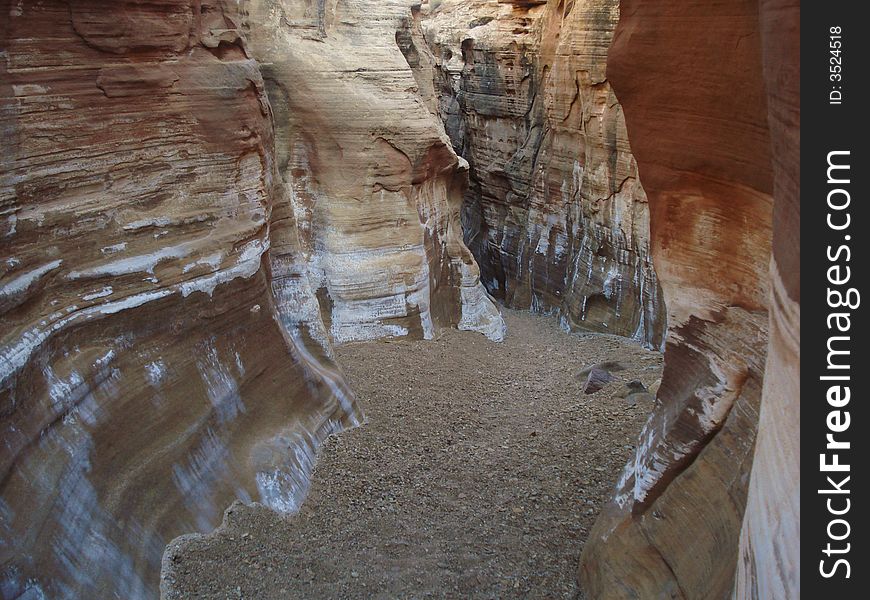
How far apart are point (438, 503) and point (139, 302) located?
2414 millimetres

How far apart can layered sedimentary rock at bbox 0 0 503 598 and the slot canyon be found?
0.7 inches

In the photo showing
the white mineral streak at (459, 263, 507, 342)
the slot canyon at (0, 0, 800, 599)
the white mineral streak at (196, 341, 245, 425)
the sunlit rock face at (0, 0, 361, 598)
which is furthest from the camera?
the white mineral streak at (459, 263, 507, 342)

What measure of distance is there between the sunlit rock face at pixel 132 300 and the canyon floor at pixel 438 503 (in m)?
0.29

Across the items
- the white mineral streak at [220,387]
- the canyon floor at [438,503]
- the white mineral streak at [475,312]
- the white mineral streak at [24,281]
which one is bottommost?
the white mineral streak at [475,312]

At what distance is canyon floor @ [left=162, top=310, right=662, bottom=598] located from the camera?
494 cm

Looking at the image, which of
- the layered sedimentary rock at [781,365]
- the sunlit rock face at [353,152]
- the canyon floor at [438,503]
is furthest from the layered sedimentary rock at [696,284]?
the sunlit rock face at [353,152]

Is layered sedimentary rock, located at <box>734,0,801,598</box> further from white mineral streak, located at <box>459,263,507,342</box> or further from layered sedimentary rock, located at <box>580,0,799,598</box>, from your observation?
white mineral streak, located at <box>459,263,507,342</box>

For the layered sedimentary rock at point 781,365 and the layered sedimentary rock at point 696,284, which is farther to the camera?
the layered sedimentary rock at point 696,284

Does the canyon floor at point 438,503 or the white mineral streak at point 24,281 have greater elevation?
the white mineral streak at point 24,281

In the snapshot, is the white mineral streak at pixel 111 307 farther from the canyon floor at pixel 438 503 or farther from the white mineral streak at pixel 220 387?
the canyon floor at pixel 438 503

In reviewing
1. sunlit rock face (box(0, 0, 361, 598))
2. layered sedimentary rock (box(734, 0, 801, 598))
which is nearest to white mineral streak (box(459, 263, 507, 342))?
sunlit rock face (box(0, 0, 361, 598))

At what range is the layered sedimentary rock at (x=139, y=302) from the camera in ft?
14.1
